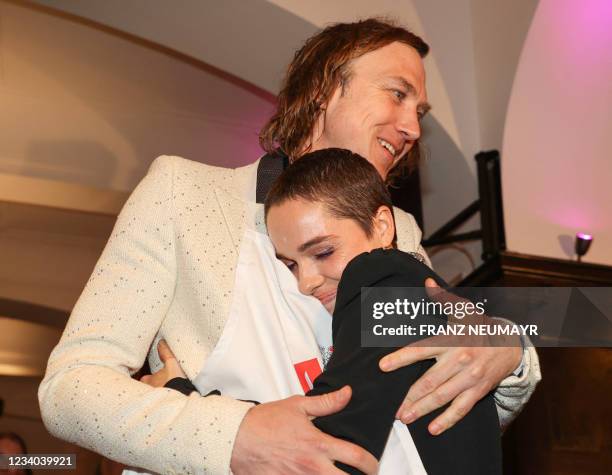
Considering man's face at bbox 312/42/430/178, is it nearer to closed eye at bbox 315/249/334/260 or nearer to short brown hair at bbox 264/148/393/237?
short brown hair at bbox 264/148/393/237

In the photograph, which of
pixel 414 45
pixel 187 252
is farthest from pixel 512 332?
pixel 414 45

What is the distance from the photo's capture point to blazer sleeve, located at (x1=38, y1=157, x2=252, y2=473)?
1.38 m

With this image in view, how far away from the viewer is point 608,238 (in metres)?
4.93

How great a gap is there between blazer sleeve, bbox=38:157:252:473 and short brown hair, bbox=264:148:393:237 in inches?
9.6

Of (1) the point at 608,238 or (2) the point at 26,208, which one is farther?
(2) the point at 26,208

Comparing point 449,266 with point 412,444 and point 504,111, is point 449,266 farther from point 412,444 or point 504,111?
point 412,444

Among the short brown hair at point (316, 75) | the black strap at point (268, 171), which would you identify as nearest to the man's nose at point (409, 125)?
the short brown hair at point (316, 75)

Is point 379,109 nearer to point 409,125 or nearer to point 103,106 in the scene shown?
point 409,125

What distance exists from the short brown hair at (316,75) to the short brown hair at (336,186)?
255mm

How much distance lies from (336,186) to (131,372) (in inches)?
21.4

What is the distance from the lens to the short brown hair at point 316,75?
7.18ft

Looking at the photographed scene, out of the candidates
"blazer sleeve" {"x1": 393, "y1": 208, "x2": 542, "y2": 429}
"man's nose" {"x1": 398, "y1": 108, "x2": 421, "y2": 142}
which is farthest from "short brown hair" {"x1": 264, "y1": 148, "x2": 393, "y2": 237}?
"blazer sleeve" {"x1": 393, "y1": 208, "x2": 542, "y2": 429}

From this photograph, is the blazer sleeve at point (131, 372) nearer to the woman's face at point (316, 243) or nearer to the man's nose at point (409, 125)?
the woman's face at point (316, 243)

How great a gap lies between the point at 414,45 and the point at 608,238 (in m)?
3.03
